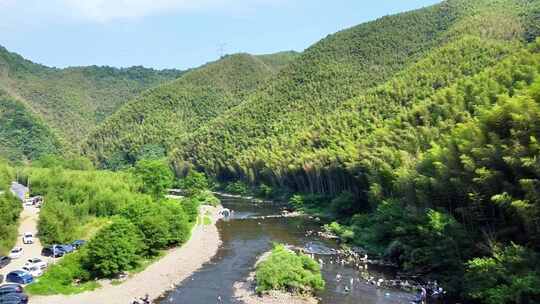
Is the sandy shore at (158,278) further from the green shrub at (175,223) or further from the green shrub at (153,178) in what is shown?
the green shrub at (153,178)

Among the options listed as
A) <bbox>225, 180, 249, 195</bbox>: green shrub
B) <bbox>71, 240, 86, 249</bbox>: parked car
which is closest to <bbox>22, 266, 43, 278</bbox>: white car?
<bbox>71, 240, 86, 249</bbox>: parked car

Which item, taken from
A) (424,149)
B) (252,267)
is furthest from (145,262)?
(424,149)

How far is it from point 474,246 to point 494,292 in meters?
7.21

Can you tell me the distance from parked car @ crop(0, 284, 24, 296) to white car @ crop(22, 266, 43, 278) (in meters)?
4.21

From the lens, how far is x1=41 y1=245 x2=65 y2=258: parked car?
50.8m

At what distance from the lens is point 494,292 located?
32000 mm

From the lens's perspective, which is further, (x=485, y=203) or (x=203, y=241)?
(x=203, y=241)

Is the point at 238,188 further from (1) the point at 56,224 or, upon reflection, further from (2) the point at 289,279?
(2) the point at 289,279

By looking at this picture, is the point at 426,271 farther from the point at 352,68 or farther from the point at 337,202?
the point at 352,68

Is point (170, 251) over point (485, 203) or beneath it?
beneath

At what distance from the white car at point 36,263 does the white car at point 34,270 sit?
477 mm

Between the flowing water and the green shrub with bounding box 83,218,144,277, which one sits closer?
the flowing water

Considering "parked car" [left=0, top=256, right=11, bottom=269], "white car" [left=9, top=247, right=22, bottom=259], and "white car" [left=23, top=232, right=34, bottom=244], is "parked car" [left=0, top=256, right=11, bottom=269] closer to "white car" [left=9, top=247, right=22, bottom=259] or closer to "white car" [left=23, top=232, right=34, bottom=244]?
"white car" [left=9, top=247, right=22, bottom=259]

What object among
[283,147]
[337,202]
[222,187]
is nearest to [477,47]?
[283,147]
